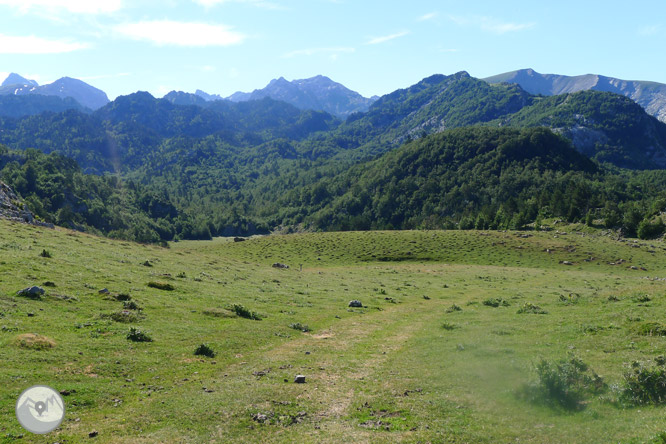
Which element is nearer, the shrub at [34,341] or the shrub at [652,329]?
the shrub at [34,341]

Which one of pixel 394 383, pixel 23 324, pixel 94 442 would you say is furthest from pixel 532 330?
pixel 23 324

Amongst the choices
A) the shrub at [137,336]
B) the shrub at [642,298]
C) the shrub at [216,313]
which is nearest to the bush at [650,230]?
the shrub at [642,298]

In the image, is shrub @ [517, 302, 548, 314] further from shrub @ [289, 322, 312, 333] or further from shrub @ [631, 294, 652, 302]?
shrub @ [289, 322, 312, 333]

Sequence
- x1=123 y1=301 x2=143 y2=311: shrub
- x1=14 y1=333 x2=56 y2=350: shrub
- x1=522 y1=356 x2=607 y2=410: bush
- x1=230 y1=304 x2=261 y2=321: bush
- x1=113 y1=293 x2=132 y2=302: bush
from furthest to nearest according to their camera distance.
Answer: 1. x1=230 y1=304 x2=261 y2=321: bush
2. x1=113 y1=293 x2=132 y2=302: bush
3. x1=123 y1=301 x2=143 y2=311: shrub
4. x1=14 y1=333 x2=56 y2=350: shrub
5. x1=522 y1=356 x2=607 y2=410: bush

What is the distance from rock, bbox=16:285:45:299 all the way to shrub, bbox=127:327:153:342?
8.42m

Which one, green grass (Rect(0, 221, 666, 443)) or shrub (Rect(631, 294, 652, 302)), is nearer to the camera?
green grass (Rect(0, 221, 666, 443))

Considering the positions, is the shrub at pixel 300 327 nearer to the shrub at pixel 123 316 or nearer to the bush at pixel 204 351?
the bush at pixel 204 351

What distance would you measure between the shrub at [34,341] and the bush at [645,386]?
24576 millimetres

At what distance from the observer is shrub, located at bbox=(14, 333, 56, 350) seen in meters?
17.3

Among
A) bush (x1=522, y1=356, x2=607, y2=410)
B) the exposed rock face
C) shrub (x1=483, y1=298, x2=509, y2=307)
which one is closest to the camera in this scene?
bush (x1=522, y1=356, x2=607, y2=410)

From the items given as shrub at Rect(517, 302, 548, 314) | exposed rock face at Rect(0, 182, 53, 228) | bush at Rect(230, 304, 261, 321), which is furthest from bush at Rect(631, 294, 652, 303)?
exposed rock face at Rect(0, 182, 53, 228)

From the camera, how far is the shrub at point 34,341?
56.6 ft

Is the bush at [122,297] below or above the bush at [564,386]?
below

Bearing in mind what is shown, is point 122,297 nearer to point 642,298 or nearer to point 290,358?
point 290,358
